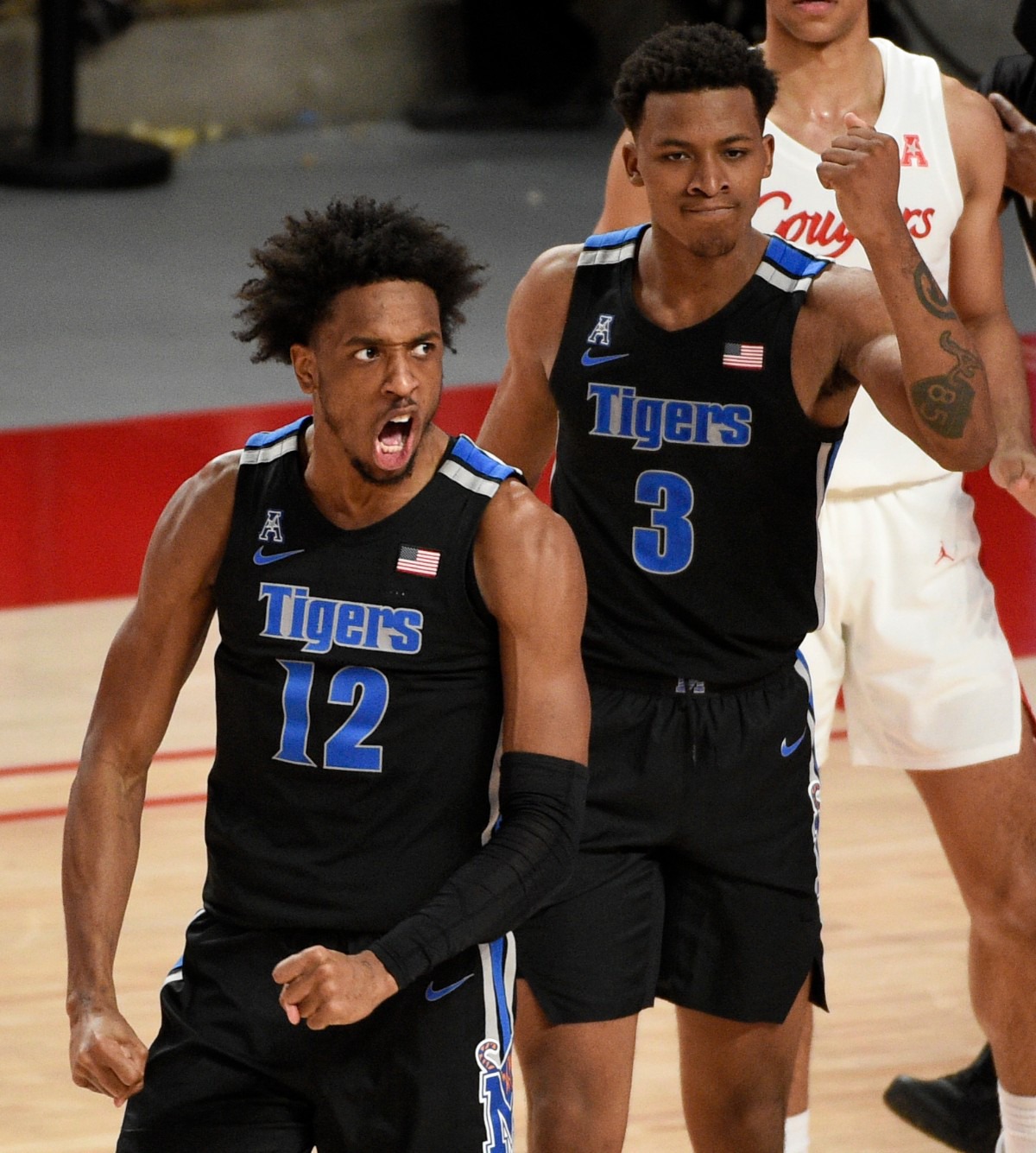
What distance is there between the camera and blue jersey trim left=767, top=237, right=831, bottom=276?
11.6 ft

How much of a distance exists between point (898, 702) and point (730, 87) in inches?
48.0

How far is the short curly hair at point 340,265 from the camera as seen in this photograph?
308 centimetres

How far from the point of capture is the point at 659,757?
3523 mm

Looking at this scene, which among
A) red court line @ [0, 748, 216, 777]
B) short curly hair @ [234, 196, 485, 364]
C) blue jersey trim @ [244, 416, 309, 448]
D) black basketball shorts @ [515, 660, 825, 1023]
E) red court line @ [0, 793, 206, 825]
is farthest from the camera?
red court line @ [0, 748, 216, 777]

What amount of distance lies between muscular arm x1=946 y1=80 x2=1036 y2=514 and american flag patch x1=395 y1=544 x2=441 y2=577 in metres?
1.44

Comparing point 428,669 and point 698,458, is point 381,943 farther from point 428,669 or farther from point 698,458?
point 698,458

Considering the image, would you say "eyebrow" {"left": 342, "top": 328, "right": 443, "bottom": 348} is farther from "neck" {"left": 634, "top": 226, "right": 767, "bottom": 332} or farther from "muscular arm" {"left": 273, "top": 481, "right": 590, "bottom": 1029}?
"neck" {"left": 634, "top": 226, "right": 767, "bottom": 332}

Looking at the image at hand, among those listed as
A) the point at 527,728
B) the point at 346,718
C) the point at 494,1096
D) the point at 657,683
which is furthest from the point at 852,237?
the point at 494,1096

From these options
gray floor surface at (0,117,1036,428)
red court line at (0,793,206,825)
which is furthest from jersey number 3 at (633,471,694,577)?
gray floor surface at (0,117,1036,428)

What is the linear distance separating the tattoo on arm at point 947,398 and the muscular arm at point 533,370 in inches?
25.9

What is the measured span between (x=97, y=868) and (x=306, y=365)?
2.50 feet

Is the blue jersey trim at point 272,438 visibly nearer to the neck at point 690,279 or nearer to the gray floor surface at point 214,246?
the neck at point 690,279

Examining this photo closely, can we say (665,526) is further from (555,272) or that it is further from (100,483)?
(100,483)

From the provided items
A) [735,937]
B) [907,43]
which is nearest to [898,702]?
[735,937]
